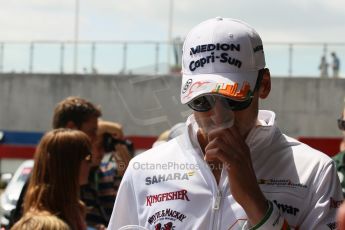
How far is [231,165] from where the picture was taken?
203 centimetres

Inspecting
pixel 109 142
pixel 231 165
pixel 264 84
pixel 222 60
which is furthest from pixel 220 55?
pixel 109 142

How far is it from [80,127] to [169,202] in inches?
107

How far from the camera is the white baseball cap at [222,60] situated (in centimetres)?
215

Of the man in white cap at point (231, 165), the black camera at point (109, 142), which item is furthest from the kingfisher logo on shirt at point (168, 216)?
the black camera at point (109, 142)

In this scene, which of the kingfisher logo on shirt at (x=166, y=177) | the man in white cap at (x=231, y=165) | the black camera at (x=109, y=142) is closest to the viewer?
the man in white cap at (x=231, y=165)

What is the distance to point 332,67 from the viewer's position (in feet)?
75.2

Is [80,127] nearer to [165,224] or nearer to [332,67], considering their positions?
[165,224]

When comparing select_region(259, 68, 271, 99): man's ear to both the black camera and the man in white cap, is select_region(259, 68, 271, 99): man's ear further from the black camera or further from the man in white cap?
the black camera

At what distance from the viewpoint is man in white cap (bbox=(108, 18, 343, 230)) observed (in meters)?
2.06

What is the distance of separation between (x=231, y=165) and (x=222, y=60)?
32cm

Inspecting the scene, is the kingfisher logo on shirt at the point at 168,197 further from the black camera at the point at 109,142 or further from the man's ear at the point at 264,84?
the black camera at the point at 109,142

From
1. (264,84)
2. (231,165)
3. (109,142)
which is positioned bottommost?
(109,142)

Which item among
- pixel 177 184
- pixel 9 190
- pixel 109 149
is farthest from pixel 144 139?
pixel 177 184

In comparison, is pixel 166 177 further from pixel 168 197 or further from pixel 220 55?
pixel 220 55
